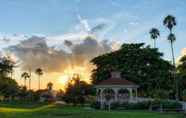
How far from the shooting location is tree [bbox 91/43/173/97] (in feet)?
242

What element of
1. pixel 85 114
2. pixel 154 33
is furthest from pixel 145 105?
pixel 154 33

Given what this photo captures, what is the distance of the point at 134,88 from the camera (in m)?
61.3

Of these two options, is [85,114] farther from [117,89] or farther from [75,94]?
[75,94]

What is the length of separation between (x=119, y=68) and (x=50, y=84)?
11580cm

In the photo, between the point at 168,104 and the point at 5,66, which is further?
the point at 5,66

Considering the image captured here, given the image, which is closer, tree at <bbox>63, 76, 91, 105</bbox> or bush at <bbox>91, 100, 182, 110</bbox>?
bush at <bbox>91, 100, 182, 110</bbox>

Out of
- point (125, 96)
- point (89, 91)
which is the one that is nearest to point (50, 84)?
point (89, 91)

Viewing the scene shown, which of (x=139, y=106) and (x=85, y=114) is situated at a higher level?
(x=139, y=106)

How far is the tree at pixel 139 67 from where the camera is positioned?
2906 inches

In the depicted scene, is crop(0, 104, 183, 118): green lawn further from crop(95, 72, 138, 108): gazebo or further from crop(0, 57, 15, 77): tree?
crop(0, 57, 15, 77): tree

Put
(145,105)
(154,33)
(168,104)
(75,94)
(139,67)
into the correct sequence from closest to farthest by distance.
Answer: (168,104) < (145,105) < (139,67) < (75,94) < (154,33)

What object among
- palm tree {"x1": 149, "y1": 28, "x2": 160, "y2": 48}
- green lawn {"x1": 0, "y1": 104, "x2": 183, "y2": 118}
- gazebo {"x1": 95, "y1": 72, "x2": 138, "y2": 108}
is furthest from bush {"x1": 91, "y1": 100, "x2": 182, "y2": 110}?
palm tree {"x1": 149, "y1": 28, "x2": 160, "y2": 48}

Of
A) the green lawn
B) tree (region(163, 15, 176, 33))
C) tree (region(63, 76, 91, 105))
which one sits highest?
tree (region(163, 15, 176, 33))

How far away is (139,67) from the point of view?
244 ft
